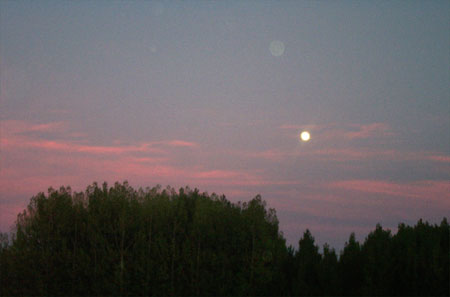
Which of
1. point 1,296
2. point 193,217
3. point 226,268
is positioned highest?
point 193,217

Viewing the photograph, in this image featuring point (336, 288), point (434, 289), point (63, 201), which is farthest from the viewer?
point (63, 201)

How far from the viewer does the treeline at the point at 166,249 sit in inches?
1280

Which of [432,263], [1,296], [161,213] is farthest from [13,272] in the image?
[432,263]

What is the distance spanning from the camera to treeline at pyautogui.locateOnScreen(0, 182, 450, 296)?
1280 inches

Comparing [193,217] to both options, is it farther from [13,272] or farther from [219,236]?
[13,272]

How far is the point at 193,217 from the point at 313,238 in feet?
24.4

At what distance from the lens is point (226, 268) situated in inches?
1309

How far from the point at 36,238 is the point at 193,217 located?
9.82 metres

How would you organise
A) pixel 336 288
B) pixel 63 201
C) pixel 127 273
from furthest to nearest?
pixel 63 201 → pixel 127 273 → pixel 336 288

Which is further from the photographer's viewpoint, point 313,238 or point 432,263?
point 313,238

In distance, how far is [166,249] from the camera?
33281 mm

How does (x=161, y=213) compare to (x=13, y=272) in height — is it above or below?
above

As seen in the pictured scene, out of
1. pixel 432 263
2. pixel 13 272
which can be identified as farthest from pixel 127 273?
pixel 432 263

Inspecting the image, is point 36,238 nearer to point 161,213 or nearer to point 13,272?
point 13,272
